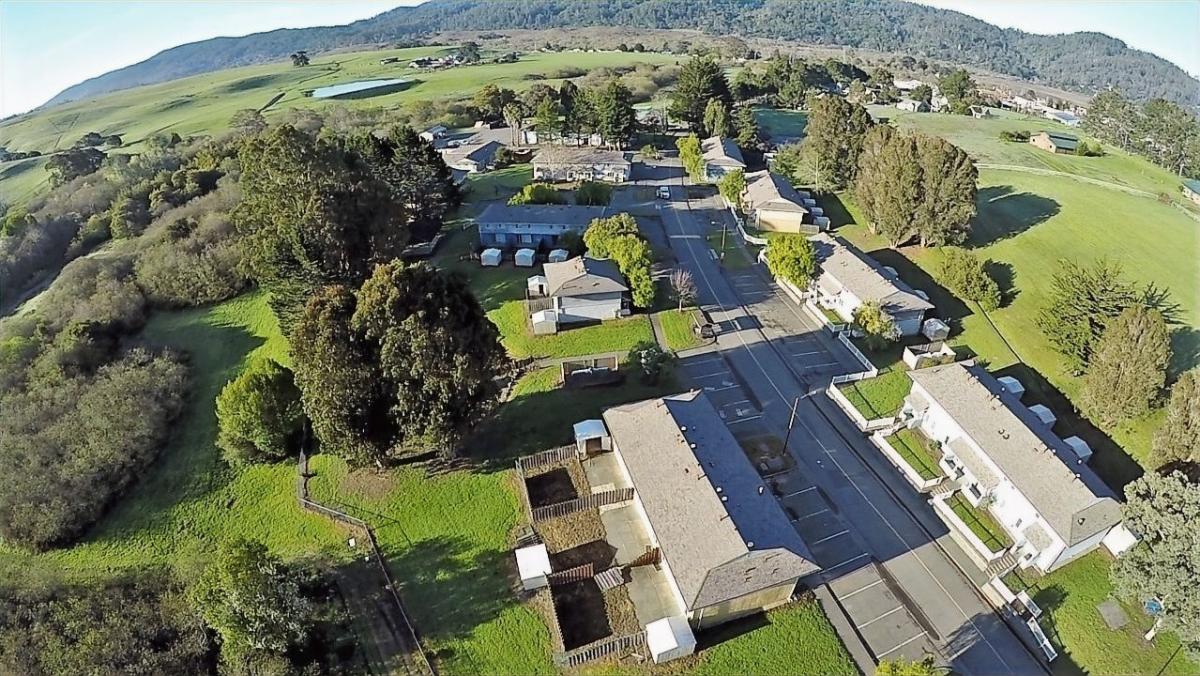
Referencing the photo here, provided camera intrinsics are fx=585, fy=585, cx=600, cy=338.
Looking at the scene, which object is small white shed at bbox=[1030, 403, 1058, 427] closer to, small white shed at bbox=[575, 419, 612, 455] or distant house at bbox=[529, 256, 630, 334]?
small white shed at bbox=[575, 419, 612, 455]

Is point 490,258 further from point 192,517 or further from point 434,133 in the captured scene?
point 434,133

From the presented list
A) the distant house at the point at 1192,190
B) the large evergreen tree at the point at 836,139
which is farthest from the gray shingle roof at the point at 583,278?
the distant house at the point at 1192,190

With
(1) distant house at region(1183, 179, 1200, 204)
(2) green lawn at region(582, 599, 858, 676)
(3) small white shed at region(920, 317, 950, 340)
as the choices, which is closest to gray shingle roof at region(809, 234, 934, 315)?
(3) small white shed at region(920, 317, 950, 340)

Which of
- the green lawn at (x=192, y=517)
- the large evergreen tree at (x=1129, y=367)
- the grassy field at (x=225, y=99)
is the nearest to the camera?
the green lawn at (x=192, y=517)

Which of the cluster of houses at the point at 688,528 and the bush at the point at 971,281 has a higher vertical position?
the bush at the point at 971,281

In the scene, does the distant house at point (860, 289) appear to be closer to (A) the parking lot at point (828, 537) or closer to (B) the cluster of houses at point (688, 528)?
(A) the parking lot at point (828, 537)

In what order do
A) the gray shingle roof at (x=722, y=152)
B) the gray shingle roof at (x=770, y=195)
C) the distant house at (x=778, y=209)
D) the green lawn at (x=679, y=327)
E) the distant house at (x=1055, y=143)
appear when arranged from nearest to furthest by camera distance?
the green lawn at (x=679, y=327), the gray shingle roof at (x=770, y=195), the distant house at (x=778, y=209), the gray shingle roof at (x=722, y=152), the distant house at (x=1055, y=143)
